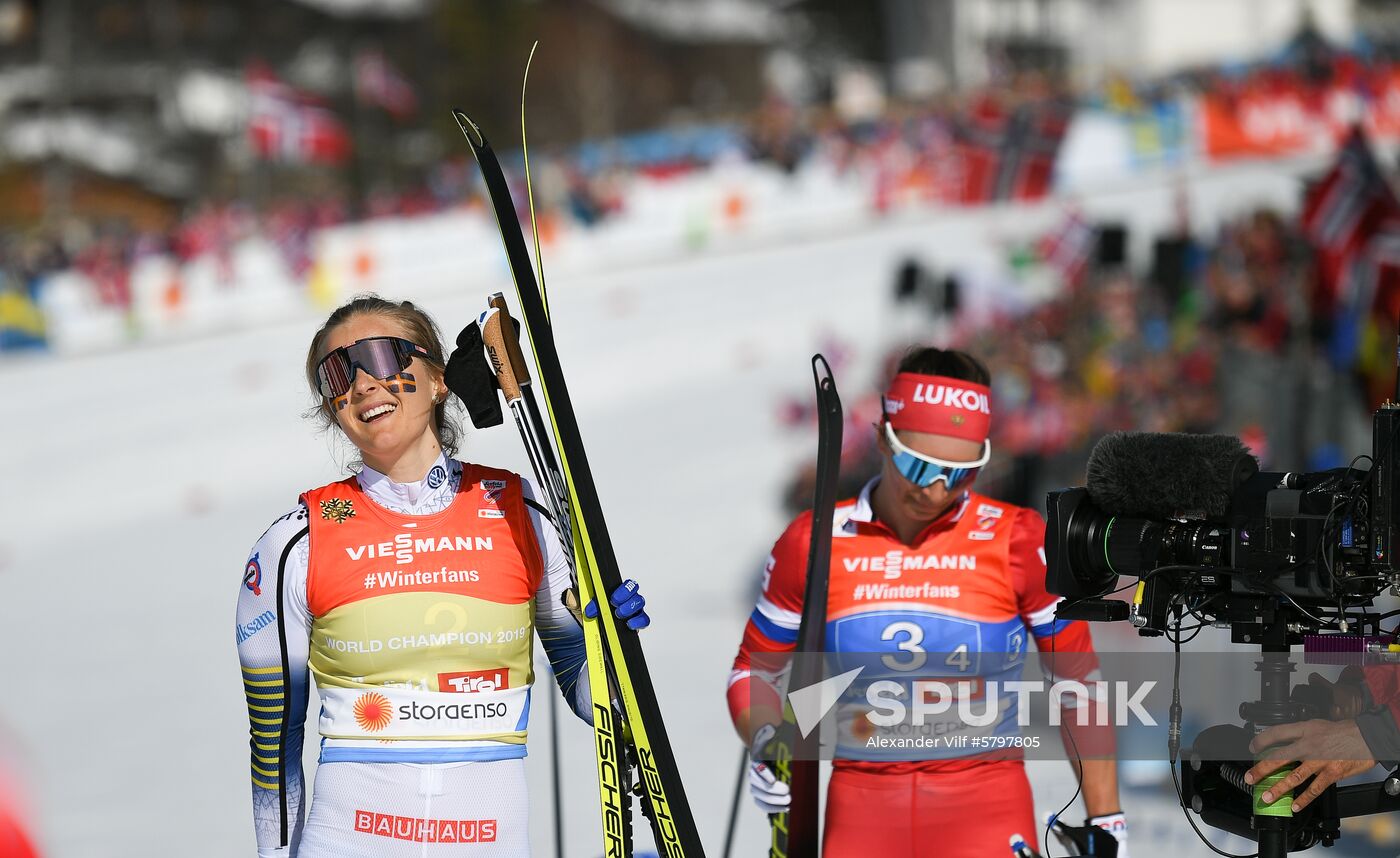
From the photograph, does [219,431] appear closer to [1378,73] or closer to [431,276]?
[431,276]

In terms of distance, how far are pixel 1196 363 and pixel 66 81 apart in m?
48.1

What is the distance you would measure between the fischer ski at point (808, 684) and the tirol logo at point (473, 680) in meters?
0.83

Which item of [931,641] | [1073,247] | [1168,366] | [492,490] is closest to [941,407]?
[931,641]

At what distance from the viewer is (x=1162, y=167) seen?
28.8 meters

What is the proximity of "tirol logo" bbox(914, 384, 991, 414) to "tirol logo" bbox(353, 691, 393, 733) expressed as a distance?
1.38 metres

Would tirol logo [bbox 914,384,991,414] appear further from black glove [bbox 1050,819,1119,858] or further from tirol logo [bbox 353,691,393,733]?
tirol logo [bbox 353,691,393,733]

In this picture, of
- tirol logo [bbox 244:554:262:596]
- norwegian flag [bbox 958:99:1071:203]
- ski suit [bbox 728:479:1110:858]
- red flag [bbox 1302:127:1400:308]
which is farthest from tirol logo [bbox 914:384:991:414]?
norwegian flag [bbox 958:99:1071:203]

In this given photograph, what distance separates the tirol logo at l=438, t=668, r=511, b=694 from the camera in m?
3.10

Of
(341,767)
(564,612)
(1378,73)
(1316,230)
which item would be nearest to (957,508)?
(564,612)

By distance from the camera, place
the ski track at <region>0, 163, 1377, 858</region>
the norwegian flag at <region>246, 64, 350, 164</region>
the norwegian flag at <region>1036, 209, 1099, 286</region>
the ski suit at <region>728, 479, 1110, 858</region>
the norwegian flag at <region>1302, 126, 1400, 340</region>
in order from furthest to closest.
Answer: the norwegian flag at <region>246, 64, 350, 164</region> < the norwegian flag at <region>1036, 209, 1099, 286</region> < the norwegian flag at <region>1302, 126, 1400, 340</region> < the ski track at <region>0, 163, 1377, 858</region> < the ski suit at <region>728, 479, 1110, 858</region>

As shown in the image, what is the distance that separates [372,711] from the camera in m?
3.10

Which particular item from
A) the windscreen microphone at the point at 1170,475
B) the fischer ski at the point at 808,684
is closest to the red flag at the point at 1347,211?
the fischer ski at the point at 808,684

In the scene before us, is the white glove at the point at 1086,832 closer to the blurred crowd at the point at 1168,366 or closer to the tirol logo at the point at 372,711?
the tirol logo at the point at 372,711

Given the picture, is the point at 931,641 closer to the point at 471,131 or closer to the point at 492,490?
the point at 492,490
